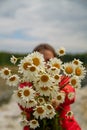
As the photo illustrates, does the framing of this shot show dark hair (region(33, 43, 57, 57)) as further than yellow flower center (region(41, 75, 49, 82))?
Yes

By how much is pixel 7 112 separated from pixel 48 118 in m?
6.60

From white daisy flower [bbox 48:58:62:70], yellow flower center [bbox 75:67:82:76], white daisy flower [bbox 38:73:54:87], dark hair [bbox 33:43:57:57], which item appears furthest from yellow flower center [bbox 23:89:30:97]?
dark hair [bbox 33:43:57:57]

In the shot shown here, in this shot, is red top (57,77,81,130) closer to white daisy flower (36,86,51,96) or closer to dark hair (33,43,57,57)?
white daisy flower (36,86,51,96)

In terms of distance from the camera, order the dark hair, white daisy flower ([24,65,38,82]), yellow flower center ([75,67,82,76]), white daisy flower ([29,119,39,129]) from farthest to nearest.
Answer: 1. the dark hair
2. white daisy flower ([29,119,39,129])
3. yellow flower center ([75,67,82,76])
4. white daisy flower ([24,65,38,82])

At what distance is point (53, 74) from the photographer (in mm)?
3252

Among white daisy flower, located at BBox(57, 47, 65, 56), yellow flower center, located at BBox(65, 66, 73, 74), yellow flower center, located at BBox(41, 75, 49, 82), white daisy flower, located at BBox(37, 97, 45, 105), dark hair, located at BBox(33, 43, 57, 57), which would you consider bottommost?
white daisy flower, located at BBox(37, 97, 45, 105)

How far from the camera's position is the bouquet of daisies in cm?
320

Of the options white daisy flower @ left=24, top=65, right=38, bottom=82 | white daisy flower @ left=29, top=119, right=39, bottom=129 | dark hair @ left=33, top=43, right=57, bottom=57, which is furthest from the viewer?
dark hair @ left=33, top=43, right=57, bottom=57

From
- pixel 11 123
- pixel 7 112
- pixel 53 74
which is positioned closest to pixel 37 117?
pixel 53 74

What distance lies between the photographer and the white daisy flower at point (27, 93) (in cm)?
323

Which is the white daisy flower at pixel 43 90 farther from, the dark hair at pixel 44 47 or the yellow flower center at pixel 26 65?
the dark hair at pixel 44 47

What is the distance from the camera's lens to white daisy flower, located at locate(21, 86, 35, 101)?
3.23 metres

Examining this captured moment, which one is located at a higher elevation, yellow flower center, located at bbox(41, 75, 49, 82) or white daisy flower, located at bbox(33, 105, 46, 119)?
yellow flower center, located at bbox(41, 75, 49, 82)

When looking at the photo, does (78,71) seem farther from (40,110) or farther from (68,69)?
(40,110)
